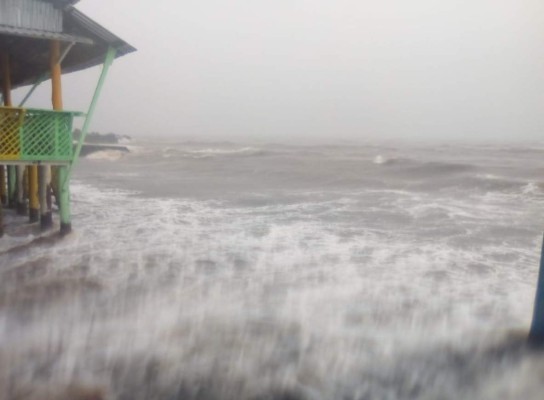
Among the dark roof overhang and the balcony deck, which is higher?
the dark roof overhang

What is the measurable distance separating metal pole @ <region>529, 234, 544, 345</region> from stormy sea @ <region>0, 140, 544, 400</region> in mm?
204

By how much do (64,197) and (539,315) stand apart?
8350 millimetres

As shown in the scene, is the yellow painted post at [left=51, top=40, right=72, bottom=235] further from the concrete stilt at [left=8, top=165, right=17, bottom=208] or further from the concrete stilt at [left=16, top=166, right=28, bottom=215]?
the concrete stilt at [left=8, top=165, right=17, bottom=208]

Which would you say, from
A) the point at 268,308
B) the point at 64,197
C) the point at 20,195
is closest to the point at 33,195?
the point at 20,195

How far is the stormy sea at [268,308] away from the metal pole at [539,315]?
0.20 m

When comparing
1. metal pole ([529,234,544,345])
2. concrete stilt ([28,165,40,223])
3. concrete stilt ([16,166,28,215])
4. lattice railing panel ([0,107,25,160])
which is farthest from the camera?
concrete stilt ([16,166,28,215])

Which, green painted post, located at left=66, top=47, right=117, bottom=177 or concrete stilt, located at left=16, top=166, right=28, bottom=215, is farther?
concrete stilt, located at left=16, top=166, right=28, bottom=215

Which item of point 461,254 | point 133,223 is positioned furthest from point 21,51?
point 461,254

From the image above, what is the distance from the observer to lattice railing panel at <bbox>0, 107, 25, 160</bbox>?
811 cm

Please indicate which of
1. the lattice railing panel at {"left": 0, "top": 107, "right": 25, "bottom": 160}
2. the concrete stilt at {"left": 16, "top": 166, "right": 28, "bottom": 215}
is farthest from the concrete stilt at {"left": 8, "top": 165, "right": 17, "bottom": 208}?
the lattice railing panel at {"left": 0, "top": 107, "right": 25, "bottom": 160}

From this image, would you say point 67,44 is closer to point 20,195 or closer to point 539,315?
point 20,195

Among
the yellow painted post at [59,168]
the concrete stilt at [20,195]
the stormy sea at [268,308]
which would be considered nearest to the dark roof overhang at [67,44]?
the yellow painted post at [59,168]

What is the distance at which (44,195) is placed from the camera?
32.5ft

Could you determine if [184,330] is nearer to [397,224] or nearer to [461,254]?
[461,254]
